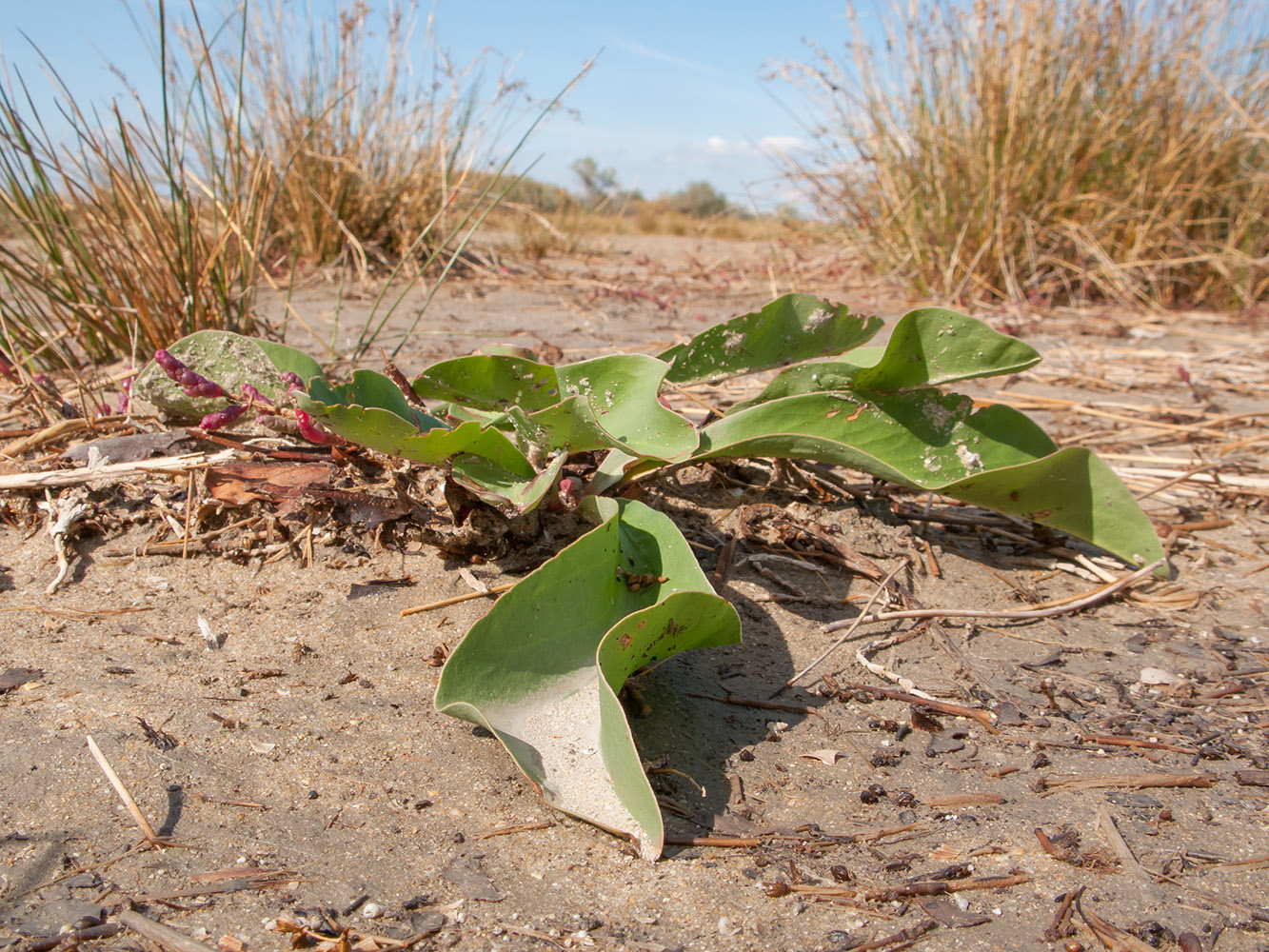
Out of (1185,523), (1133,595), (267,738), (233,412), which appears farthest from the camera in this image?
(1185,523)

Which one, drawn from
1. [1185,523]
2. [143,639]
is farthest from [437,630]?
[1185,523]

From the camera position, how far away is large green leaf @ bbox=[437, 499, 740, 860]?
0.88 metres

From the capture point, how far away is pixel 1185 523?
5.92ft

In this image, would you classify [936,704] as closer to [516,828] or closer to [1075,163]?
[516,828]

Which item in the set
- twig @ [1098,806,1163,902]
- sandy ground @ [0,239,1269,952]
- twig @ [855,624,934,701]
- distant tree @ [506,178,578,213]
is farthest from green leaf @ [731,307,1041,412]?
distant tree @ [506,178,578,213]

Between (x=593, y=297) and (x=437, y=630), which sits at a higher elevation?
(x=593, y=297)

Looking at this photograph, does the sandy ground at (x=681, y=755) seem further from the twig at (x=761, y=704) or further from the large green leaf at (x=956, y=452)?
the large green leaf at (x=956, y=452)

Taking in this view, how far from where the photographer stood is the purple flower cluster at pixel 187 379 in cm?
130

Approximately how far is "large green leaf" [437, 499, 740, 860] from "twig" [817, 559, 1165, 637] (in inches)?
12.7

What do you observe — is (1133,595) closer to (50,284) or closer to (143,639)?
(143,639)

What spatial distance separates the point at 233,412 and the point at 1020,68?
12.1 ft

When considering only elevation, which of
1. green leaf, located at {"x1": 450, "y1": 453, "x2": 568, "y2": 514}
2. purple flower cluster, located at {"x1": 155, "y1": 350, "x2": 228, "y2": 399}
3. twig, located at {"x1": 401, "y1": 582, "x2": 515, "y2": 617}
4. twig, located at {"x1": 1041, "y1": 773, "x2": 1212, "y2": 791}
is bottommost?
twig, located at {"x1": 1041, "y1": 773, "x2": 1212, "y2": 791}

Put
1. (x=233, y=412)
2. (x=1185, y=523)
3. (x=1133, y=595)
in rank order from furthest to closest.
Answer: (x=1185, y=523) < (x=1133, y=595) < (x=233, y=412)

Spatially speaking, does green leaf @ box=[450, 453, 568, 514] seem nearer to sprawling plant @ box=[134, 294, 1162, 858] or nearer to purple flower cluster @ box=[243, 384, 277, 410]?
sprawling plant @ box=[134, 294, 1162, 858]
